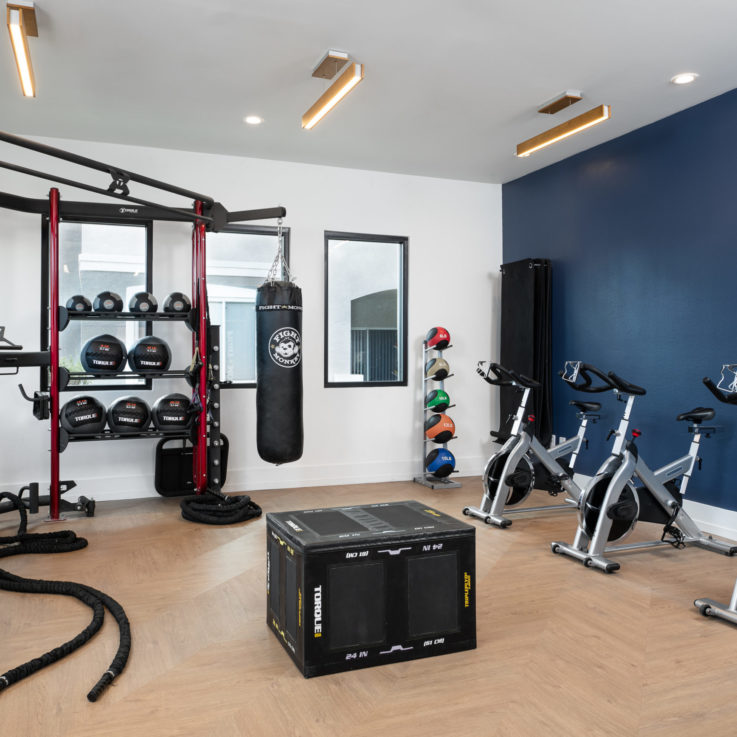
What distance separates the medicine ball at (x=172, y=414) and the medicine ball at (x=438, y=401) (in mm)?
2406

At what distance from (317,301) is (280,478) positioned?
1.75 meters

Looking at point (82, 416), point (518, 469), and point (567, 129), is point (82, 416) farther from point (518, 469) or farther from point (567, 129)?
point (567, 129)

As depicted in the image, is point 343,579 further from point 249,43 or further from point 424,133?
point 424,133

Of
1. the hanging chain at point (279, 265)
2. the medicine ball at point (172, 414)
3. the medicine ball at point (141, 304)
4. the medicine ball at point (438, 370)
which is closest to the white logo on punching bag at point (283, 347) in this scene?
the hanging chain at point (279, 265)

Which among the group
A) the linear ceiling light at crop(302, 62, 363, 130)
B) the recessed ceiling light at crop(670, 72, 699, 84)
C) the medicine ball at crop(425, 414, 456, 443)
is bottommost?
the medicine ball at crop(425, 414, 456, 443)

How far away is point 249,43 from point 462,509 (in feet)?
12.4

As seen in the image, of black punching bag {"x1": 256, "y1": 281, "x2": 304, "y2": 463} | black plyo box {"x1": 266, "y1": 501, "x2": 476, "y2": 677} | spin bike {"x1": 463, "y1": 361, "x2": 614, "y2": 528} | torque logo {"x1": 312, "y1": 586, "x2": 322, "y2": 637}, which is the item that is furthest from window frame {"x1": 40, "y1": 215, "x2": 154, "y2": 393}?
torque logo {"x1": 312, "y1": 586, "x2": 322, "y2": 637}

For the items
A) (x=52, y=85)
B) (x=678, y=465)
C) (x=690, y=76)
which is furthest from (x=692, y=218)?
(x=52, y=85)

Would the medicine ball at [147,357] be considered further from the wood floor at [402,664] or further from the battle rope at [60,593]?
the wood floor at [402,664]

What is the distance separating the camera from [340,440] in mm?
6465

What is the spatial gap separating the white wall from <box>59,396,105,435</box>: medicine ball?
68 centimetres

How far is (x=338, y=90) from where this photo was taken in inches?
159

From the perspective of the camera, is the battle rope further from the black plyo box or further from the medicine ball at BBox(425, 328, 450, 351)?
the medicine ball at BBox(425, 328, 450, 351)

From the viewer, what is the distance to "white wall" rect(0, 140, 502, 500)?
18.0ft
